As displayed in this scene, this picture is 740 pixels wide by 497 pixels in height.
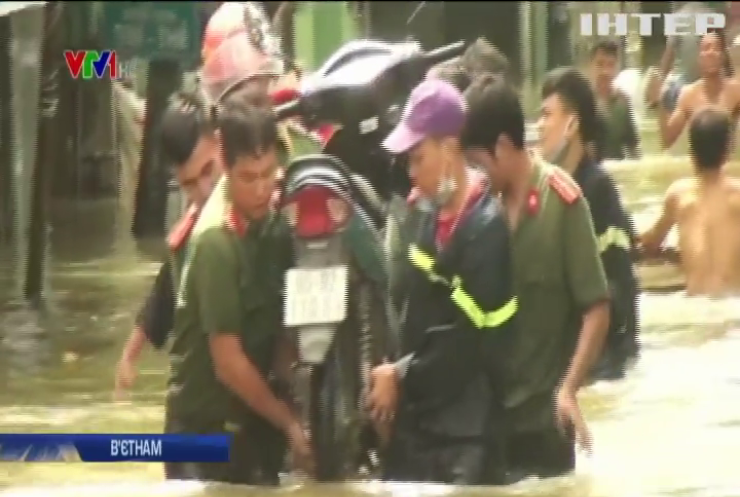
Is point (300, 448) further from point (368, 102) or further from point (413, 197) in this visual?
point (368, 102)

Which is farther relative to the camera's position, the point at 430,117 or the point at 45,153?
the point at 45,153

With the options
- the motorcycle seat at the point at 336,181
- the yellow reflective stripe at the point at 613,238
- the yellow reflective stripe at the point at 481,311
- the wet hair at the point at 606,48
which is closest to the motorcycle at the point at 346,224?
the motorcycle seat at the point at 336,181

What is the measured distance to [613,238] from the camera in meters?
1.61

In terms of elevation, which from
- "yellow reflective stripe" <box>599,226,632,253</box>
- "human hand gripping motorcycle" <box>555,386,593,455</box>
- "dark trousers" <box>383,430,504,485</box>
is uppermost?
"yellow reflective stripe" <box>599,226,632,253</box>

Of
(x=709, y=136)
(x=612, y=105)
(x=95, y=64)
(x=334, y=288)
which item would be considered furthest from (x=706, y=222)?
(x=95, y=64)

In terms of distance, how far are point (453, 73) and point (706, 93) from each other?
40 cm

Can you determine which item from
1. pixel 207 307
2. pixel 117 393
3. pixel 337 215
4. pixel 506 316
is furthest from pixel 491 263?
pixel 117 393

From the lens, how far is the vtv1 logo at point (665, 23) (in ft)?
5.29

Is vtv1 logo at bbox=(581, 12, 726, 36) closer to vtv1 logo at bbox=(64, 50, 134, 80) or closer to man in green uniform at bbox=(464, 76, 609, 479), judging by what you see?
man in green uniform at bbox=(464, 76, 609, 479)

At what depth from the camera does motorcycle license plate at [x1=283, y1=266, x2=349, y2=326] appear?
158cm

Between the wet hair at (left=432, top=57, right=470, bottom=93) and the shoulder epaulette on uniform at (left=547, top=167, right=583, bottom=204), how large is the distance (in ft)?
0.63

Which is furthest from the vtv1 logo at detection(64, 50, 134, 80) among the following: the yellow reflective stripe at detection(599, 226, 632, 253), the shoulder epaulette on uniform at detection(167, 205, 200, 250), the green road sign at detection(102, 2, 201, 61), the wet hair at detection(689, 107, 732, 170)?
the wet hair at detection(689, 107, 732, 170)

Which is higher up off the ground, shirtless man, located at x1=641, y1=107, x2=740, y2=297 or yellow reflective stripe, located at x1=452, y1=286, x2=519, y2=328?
shirtless man, located at x1=641, y1=107, x2=740, y2=297

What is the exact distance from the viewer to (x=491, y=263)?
5.13 feet
